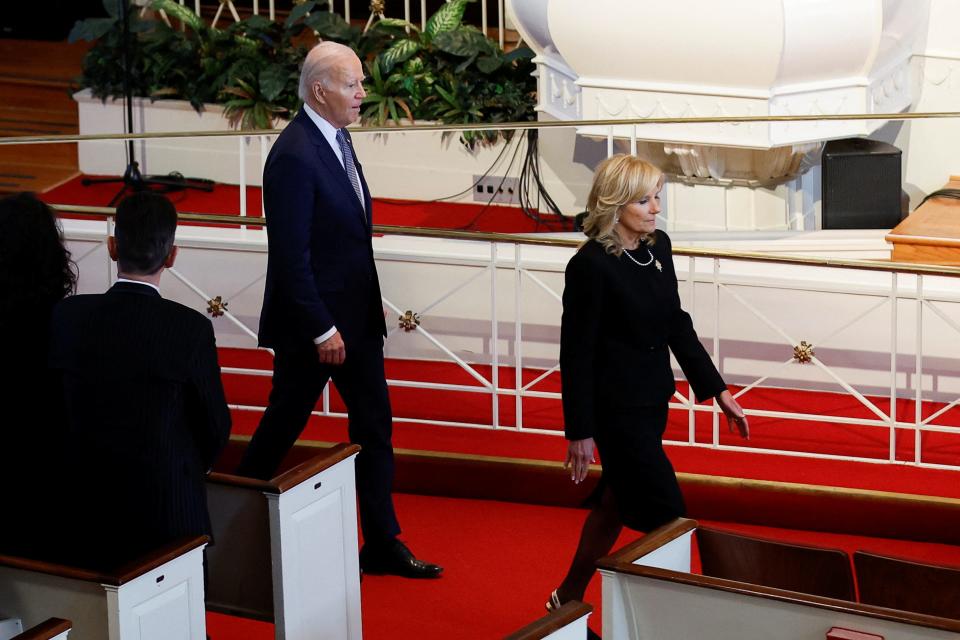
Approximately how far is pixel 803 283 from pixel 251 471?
221 cm

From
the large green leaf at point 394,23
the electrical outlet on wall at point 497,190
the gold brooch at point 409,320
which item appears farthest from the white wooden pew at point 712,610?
the large green leaf at point 394,23

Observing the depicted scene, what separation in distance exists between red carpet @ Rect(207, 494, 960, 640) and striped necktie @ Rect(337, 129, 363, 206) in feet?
3.47

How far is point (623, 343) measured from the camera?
11.3ft

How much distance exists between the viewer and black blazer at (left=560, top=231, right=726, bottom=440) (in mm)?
3377

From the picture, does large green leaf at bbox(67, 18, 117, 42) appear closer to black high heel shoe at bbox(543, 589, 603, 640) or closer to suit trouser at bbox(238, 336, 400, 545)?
suit trouser at bbox(238, 336, 400, 545)

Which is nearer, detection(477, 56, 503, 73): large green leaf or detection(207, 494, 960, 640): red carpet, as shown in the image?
detection(207, 494, 960, 640): red carpet

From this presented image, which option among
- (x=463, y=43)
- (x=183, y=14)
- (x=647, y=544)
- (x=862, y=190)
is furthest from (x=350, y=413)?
(x=183, y=14)

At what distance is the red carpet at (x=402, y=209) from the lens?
730 centimetres

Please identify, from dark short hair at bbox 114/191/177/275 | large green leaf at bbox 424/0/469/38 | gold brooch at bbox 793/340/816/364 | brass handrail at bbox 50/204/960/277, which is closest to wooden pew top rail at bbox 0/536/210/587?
dark short hair at bbox 114/191/177/275

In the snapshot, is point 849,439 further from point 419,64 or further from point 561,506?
point 419,64

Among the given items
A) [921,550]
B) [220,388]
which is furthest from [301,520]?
[921,550]

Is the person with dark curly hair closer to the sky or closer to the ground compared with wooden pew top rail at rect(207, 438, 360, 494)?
closer to the sky

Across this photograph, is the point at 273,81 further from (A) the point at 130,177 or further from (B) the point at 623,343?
(B) the point at 623,343

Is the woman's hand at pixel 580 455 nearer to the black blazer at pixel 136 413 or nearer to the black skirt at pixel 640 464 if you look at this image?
the black skirt at pixel 640 464
